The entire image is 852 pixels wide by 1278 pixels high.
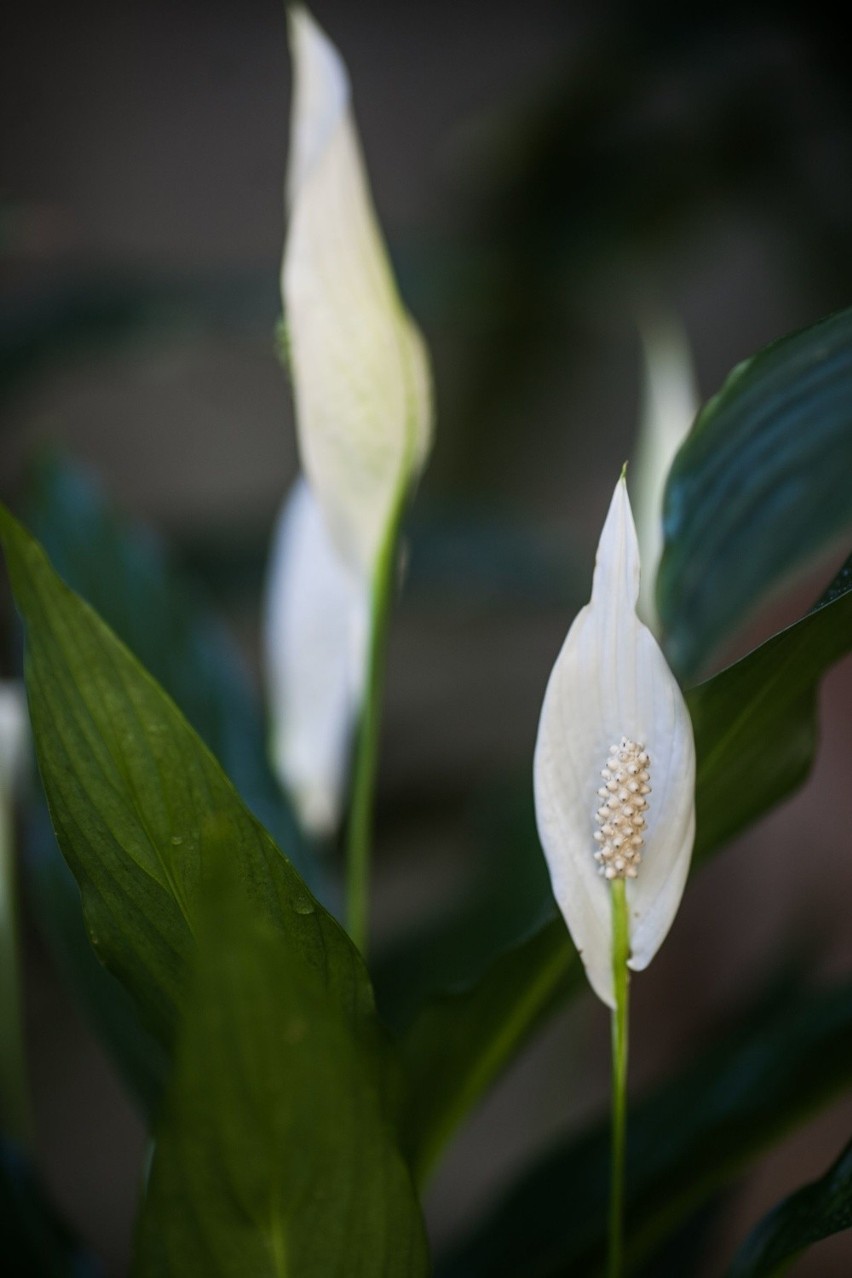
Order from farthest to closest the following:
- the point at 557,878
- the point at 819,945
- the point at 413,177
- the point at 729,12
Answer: the point at 413,177 < the point at 729,12 < the point at 819,945 < the point at 557,878

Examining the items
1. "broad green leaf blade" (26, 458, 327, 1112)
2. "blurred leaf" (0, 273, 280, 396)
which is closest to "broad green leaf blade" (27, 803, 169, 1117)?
"broad green leaf blade" (26, 458, 327, 1112)

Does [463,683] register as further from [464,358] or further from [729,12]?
[729,12]

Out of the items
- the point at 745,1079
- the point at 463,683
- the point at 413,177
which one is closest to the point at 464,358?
the point at 413,177

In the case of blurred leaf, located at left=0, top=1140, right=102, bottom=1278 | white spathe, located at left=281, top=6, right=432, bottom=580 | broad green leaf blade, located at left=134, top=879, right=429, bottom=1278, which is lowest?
blurred leaf, located at left=0, top=1140, right=102, bottom=1278

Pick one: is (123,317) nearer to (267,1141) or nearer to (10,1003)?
(10,1003)

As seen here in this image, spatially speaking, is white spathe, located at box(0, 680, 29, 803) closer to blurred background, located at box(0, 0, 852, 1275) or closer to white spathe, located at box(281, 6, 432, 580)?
white spathe, located at box(281, 6, 432, 580)

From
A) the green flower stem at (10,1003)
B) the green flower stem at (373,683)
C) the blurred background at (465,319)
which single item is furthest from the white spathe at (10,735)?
the blurred background at (465,319)

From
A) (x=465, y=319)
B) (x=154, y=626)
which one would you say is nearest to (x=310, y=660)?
(x=154, y=626)
